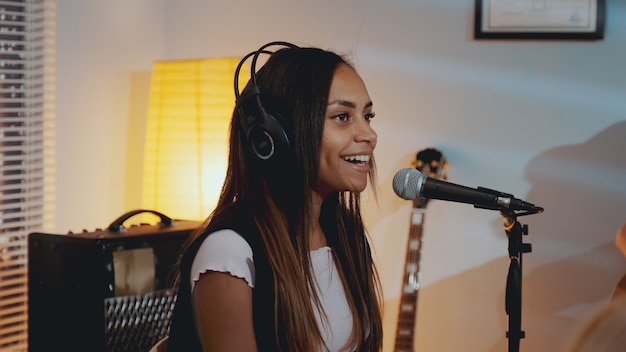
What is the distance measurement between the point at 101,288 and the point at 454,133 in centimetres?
124

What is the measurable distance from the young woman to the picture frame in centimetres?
116

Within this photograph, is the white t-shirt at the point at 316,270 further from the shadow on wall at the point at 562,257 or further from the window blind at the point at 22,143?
the window blind at the point at 22,143

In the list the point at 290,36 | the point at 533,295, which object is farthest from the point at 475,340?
the point at 290,36

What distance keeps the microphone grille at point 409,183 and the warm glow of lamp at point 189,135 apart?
1.28 meters

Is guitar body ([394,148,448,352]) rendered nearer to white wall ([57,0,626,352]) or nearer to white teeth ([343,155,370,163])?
white wall ([57,0,626,352])

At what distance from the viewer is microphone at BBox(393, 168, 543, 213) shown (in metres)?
1.43

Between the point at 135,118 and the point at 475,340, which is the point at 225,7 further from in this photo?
the point at 475,340

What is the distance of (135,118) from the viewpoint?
3059 millimetres

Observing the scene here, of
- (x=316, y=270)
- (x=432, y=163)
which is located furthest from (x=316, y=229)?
(x=432, y=163)

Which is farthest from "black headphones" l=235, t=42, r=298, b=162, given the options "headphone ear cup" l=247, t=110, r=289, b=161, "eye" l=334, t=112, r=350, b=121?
"eye" l=334, t=112, r=350, b=121

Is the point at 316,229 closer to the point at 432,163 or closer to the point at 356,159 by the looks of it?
the point at 356,159

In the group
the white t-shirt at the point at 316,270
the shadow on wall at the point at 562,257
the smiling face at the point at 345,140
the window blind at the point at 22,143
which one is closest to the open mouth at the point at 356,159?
the smiling face at the point at 345,140

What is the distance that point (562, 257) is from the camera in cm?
262

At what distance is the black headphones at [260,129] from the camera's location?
150 cm
